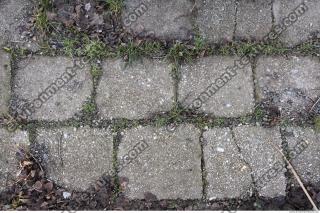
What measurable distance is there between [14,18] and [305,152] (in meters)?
2.44

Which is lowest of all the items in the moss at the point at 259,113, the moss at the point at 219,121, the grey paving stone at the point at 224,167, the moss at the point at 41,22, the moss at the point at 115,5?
the grey paving stone at the point at 224,167

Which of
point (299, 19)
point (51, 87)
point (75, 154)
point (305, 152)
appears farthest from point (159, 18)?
point (305, 152)

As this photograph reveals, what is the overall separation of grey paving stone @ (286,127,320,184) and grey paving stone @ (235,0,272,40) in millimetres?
780

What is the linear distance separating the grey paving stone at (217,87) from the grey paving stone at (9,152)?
4.02 ft

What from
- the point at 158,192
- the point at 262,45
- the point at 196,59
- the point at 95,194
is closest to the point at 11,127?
the point at 95,194

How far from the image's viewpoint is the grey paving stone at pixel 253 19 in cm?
388

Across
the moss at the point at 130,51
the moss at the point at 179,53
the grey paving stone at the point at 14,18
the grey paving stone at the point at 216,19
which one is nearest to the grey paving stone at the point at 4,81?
the grey paving stone at the point at 14,18

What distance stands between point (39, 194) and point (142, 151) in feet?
2.68

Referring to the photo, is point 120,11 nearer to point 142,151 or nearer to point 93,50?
point 93,50

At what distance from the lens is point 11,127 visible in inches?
147

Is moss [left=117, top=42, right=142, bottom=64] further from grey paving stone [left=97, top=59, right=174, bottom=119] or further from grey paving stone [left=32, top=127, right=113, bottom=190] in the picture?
grey paving stone [left=32, top=127, right=113, bottom=190]

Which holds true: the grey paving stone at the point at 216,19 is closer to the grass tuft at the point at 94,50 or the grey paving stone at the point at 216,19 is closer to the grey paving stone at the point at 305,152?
the grass tuft at the point at 94,50

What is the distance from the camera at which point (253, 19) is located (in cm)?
390

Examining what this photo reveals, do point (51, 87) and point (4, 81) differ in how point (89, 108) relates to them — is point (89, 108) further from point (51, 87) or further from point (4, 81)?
point (4, 81)
